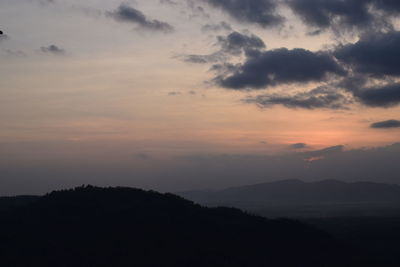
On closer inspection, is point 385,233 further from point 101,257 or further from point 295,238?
point 101,257

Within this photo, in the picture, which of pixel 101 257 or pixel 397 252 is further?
pixel 397 252

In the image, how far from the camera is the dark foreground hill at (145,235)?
62469 millimetres

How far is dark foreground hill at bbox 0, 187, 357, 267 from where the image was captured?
205 feet

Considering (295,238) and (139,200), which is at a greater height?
(139,200)

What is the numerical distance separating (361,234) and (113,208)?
162 feet

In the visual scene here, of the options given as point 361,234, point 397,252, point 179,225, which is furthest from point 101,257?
point 361,234

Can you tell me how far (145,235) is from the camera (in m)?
69.1

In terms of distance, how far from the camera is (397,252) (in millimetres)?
83500

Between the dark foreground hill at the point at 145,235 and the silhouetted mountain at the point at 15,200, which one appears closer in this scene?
the dark foreground hill at the point at 145,235

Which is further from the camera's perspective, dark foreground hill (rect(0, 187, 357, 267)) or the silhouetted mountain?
the silhouetted mountain

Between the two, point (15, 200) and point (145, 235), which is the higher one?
point (15, 200)

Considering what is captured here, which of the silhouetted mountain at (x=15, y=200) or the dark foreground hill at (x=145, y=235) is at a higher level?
the silhouetted mountain at (x=15, y=200)

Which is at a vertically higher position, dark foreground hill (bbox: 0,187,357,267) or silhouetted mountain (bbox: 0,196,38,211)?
silhouetted mountain (bbox: 0,196,38,211)

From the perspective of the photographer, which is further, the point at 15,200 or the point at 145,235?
the point at 15,200
